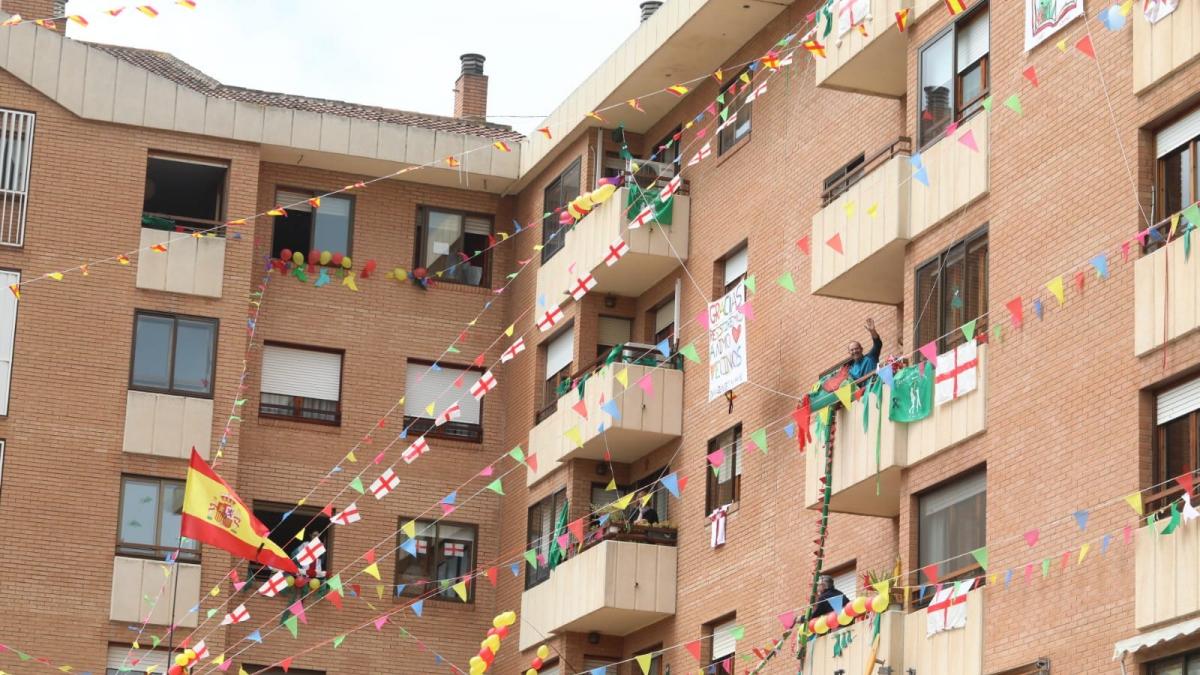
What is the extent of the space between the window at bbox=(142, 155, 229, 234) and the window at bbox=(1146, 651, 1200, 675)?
23026 mm

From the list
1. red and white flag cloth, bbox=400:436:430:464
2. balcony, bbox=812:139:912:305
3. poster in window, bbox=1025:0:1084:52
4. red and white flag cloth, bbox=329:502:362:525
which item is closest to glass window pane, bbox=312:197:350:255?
red and white flag cloth, bbox=329:502:362:525

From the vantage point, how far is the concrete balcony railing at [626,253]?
126ft

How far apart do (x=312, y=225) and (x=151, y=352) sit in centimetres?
427

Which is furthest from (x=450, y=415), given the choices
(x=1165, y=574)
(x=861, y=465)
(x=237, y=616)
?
(x=1165, y=574)

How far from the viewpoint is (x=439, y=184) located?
147 ft

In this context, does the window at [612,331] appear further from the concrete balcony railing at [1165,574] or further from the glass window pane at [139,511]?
the concrete balcony railing at [1165,574]

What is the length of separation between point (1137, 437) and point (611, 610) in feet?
46.1

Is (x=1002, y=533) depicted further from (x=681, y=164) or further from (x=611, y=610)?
(x=681, y=164)

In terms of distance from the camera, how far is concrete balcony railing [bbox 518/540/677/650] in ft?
120

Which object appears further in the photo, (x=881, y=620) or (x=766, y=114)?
(x=766, y=114)

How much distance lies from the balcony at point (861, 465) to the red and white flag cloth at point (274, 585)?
1245 cm

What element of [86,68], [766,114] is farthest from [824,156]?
[86,68]

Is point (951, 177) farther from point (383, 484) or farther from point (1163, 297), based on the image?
point (383, 484)

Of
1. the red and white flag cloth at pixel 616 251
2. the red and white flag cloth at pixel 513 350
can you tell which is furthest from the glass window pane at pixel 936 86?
the red and white flag cloth at pixel 513 350
